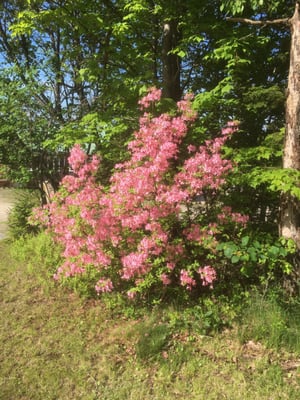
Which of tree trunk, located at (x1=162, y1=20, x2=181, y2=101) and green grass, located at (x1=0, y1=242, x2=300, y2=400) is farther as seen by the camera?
tree trunk, located at (x1=162, y1=20, x2=181, y2=101)

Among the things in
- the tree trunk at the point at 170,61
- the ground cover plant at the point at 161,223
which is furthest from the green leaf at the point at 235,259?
the tree trunk at the point at 170,61

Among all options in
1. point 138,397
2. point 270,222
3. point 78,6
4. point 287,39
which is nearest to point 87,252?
point 138,397

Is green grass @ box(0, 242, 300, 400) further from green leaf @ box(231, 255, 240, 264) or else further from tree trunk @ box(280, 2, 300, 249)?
tree trunk @ box(280, 2, 300, 249)

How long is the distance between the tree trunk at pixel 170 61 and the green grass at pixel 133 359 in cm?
392

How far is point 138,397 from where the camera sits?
2.79m

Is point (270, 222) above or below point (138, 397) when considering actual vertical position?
above

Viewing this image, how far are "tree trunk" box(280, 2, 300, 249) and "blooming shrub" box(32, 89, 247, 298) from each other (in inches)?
24.5

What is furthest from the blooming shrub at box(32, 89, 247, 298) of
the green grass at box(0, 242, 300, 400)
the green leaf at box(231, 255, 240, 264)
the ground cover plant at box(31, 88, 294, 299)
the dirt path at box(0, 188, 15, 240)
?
the dirt path at box(0, 188, 15, 240)

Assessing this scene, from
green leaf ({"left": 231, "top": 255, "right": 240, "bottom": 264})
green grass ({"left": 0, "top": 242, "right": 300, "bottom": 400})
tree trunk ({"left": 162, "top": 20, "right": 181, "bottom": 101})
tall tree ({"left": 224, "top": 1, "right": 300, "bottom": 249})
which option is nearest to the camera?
green grass ({"left": 0, "top": 242, "right": 300, "bottom": 400})

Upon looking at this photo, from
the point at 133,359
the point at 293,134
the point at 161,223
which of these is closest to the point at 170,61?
the point at 293,134

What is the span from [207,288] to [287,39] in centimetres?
439

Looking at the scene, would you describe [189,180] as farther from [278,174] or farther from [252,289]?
[252,289]

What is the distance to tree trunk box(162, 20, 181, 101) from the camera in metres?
5.46

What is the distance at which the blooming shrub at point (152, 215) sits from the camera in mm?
3475
